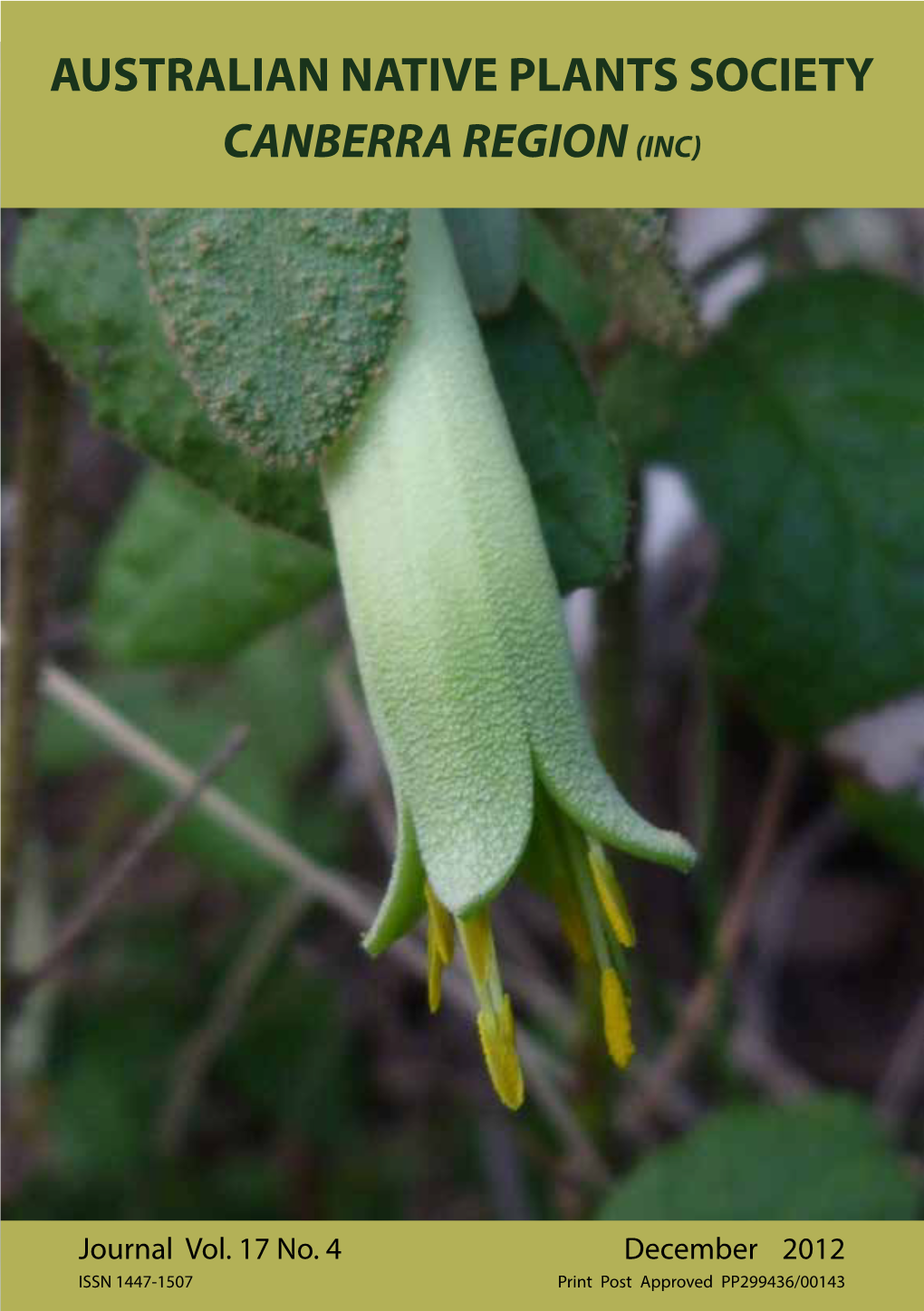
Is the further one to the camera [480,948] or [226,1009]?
[226,1009]

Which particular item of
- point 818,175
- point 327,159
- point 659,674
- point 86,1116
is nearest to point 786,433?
point 818,175

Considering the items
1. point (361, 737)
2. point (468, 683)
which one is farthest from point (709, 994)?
point (468, 683)

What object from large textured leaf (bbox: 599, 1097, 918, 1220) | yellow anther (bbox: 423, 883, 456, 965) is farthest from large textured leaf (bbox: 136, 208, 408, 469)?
large textured leaf (bbox: 599, 1097, 918, 1220)

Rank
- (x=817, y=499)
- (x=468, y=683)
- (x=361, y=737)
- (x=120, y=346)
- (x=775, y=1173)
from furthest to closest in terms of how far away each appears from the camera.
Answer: (x=361, y=737)
(x=775, y=1173)
(x=817, y=499)
(x=120, y=346)
(x=468, y=683)

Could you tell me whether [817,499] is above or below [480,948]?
above

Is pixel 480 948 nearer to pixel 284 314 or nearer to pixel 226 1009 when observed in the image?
pixel 284 314

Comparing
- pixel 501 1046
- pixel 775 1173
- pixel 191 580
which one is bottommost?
pixel 775 1173

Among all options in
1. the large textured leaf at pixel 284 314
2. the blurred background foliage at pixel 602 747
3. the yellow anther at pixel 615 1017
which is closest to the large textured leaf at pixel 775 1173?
the blurred background foliage at pixel 602 747
